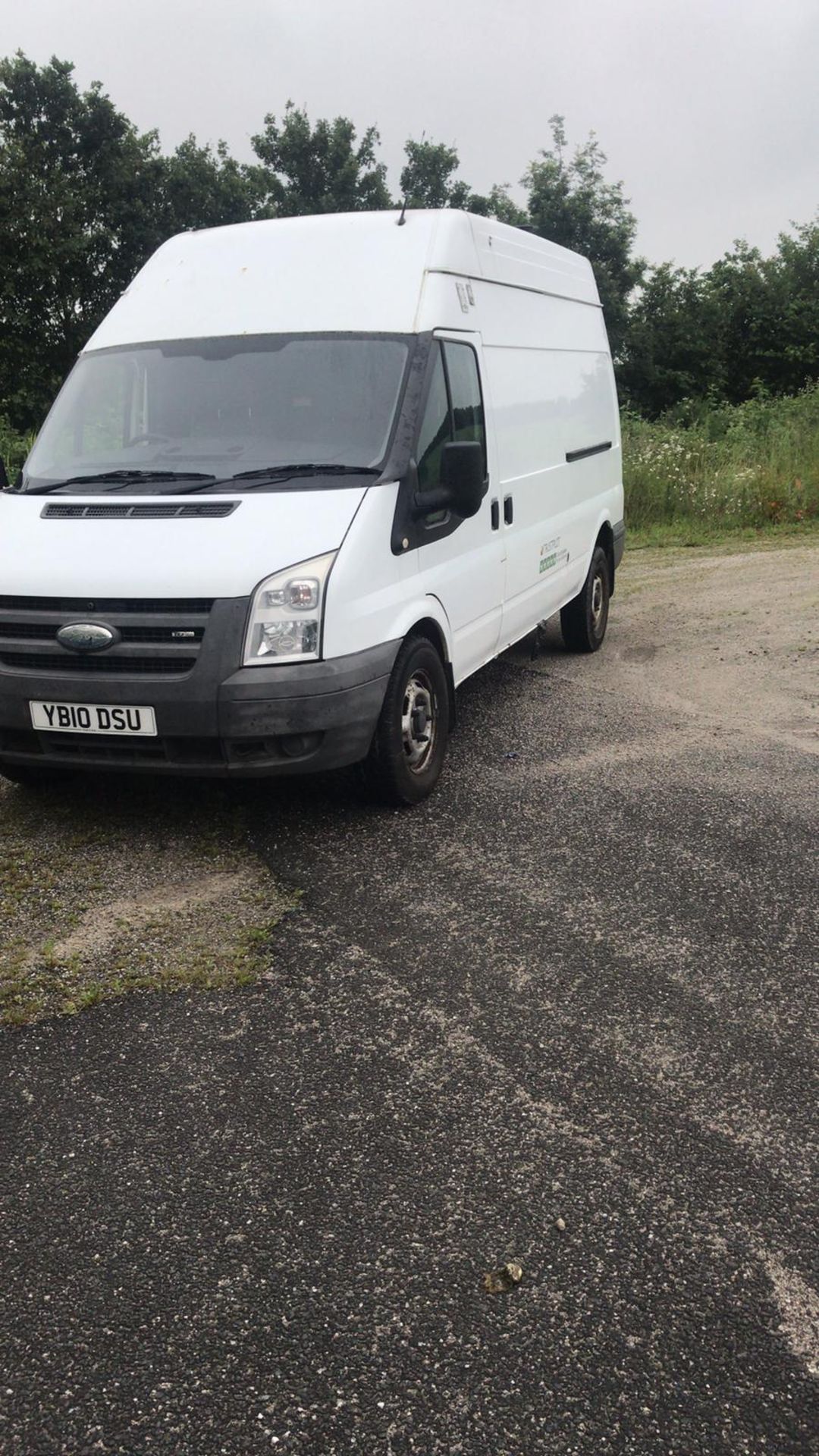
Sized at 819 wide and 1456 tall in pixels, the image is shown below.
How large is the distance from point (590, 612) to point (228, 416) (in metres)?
4.10

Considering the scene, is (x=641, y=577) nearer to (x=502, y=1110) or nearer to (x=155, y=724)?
(x=155, y=724)

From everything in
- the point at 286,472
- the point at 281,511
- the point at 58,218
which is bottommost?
the point at 281,511

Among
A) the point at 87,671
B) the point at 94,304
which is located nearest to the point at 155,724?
the point at 87,671

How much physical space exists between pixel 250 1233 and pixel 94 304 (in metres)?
38.5

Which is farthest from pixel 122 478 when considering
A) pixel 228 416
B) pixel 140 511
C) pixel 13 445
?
pixel 13 445

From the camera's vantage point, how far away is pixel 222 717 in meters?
4.54

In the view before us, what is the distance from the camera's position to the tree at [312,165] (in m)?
50.5

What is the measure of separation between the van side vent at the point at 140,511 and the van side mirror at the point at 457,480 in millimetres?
879

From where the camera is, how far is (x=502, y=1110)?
3.07 meters

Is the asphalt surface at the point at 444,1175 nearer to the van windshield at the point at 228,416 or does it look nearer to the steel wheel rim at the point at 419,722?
the steel wheel rim at the point at 419,722

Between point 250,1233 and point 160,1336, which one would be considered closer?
point 160,1336

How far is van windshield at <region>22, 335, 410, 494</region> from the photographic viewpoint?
16.9 ft

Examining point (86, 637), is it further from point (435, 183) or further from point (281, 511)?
point (435, 183)

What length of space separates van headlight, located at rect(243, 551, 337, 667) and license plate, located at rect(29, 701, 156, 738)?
0.46 m
